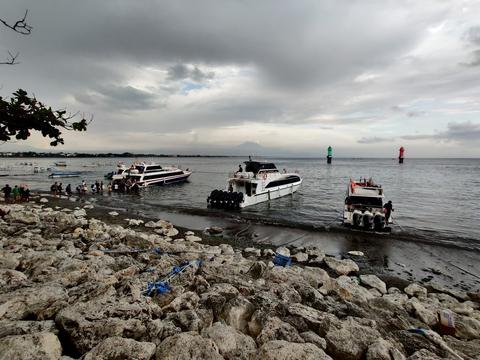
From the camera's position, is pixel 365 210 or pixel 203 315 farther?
pixel 365 210

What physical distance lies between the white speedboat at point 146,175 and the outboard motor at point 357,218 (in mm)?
31969

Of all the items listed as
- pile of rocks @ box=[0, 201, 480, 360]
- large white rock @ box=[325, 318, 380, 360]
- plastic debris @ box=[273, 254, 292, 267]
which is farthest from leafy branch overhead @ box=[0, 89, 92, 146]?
plastic debris @ box=[273, 254, 292, 267]

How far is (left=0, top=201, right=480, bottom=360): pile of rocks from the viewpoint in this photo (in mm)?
4156

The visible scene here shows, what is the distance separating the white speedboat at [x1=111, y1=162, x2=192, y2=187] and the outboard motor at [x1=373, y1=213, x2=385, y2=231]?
109ft

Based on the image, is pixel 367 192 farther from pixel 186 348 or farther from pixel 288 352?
pixel 186 348

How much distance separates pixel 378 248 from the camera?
1536 centimetres

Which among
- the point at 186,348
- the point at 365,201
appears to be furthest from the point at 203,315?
the point at 365,201

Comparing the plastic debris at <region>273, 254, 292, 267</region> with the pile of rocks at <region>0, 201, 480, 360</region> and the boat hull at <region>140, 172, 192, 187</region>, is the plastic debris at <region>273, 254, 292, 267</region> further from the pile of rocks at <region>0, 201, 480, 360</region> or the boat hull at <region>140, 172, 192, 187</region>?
the boat hull at <region>140, 172, 192, 187</region>

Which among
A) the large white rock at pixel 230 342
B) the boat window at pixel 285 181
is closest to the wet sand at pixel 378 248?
the large white rock at pixel 230 342

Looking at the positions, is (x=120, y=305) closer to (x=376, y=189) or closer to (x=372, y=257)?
(x=372, y=257)

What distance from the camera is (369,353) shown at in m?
4.46

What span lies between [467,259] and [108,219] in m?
22.6

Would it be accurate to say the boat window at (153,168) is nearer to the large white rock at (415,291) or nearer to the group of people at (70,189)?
the group of people at (70,189)

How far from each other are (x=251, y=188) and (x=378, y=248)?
14.5 metres
